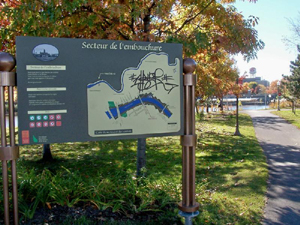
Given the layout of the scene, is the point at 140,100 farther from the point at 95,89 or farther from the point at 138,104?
the point at 95,89

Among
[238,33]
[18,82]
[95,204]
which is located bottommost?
[95,204]

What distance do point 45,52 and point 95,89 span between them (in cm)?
63

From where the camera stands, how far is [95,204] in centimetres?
348

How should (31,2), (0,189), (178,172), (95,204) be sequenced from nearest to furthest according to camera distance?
(95,204), (0,189), (31,2), (178,172)

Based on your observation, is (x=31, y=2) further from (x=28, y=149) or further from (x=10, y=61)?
(x=28, y=149)

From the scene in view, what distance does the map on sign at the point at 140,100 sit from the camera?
313 centimetres

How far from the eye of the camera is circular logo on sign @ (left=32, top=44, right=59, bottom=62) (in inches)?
113

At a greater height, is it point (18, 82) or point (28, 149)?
point (18, 82)

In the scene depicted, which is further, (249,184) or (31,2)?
(249,184)

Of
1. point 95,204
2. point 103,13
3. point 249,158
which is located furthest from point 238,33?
point 95,204

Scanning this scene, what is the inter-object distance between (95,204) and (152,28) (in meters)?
3.54

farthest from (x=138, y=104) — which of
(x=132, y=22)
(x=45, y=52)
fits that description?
(x=132, y=22)

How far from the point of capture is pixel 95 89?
310cm

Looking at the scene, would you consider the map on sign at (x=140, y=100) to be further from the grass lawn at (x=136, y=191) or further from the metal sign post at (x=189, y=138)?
the grass lawn at (x=136, y=191)
